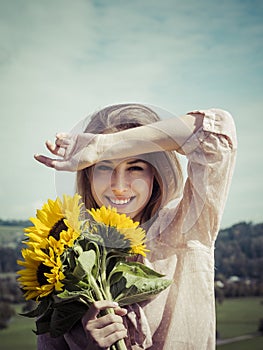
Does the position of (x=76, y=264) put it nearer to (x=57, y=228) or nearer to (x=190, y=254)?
(x=57, y=228)

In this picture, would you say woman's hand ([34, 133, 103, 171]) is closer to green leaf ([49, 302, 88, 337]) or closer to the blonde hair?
the blonde hair

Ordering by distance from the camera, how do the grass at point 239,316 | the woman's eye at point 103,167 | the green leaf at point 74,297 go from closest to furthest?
the green leaf at point 74,297, the woman's eye at point 103,167, the grass at point 239,316

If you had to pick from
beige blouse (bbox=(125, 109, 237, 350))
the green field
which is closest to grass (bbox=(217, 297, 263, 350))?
the green field

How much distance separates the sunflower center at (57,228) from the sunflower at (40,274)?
0.08 feet

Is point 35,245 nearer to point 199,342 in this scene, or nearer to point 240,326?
point 199,342

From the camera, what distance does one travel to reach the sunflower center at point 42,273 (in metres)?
0.55

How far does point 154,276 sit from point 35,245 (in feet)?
0.47

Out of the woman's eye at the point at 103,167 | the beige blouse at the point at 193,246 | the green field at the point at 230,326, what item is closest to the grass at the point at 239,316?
the green field at the point at 230,326

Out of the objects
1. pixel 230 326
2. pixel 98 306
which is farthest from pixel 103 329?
pixel 230 326

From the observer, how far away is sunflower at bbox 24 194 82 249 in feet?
1.81

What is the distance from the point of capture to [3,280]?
1938 mm

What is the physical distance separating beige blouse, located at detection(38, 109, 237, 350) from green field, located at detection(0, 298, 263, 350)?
4.17ft

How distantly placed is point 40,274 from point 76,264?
0.15ft

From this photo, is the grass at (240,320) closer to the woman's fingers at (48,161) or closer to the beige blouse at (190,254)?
the beige blouse at (190,254)
